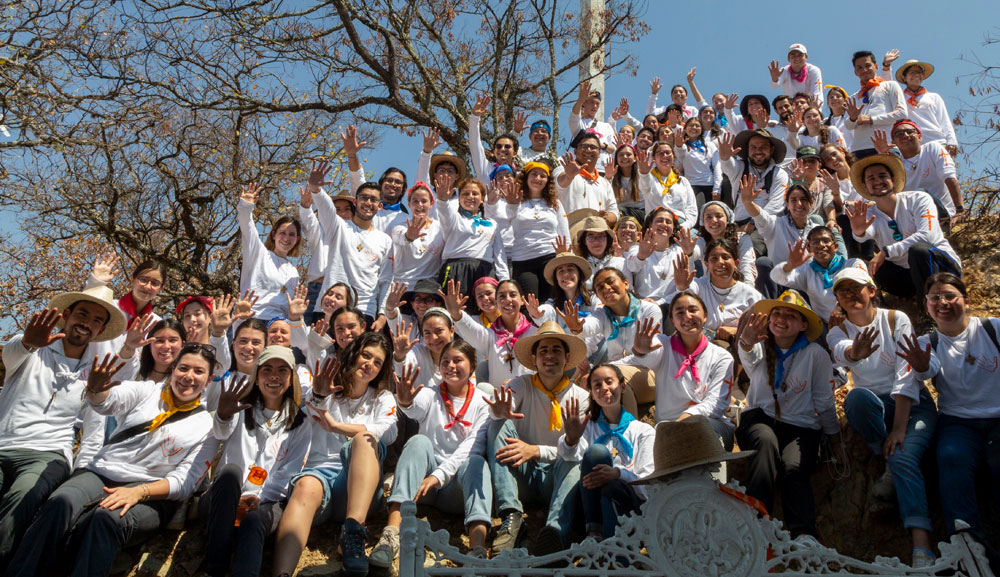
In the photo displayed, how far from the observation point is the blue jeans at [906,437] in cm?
455

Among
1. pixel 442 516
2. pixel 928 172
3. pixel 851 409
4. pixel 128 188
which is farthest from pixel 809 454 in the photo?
pixel 128 188

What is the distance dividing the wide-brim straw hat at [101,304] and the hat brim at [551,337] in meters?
3.04

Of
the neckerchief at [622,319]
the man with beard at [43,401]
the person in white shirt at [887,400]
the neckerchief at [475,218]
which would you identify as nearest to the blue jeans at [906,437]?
the person in white shirt at [887,400]

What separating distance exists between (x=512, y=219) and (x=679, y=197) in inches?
101

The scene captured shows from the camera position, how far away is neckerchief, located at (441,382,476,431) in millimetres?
5352

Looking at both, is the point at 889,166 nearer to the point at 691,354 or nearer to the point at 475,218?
the point at 691,354

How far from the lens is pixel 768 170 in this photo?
9.09 m

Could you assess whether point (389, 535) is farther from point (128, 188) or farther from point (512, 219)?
point (128, 188)

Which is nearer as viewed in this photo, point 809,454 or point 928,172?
point 809,454

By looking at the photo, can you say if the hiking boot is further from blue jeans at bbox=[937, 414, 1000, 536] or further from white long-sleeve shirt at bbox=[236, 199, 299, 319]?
blue jeans at bbox=[937, 414, 1000, 536]

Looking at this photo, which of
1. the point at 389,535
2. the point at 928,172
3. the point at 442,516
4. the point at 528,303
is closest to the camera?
the point at 389,535

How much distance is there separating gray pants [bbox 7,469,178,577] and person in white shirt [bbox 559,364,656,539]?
2.79 metres

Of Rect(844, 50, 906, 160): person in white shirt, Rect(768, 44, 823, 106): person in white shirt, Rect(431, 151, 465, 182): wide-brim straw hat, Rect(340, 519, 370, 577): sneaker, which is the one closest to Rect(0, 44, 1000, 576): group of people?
Rect(340, 519, 370, 577): sneaker

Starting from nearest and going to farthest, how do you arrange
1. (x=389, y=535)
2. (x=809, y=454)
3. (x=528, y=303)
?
1. (x=389, y=535)
2. (x=809, y=454)
3. (x=528, y=303)
